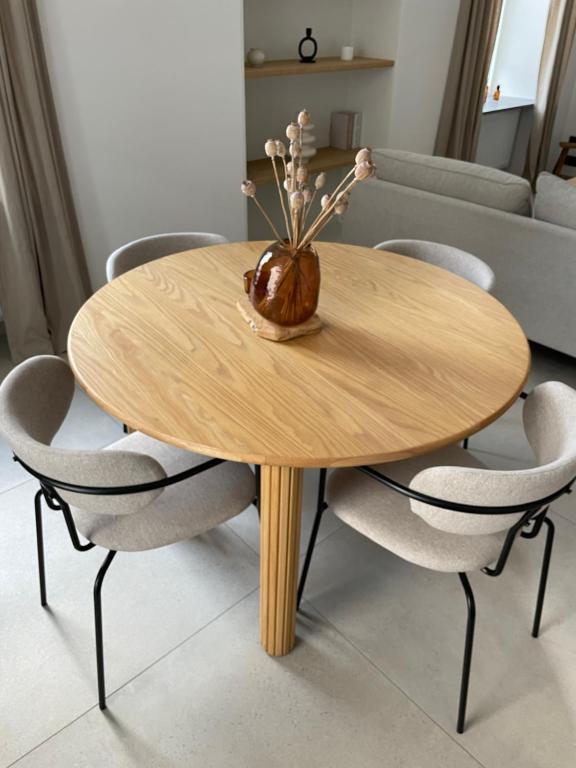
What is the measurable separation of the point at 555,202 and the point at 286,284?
1657 mm

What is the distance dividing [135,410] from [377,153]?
7.47 feet

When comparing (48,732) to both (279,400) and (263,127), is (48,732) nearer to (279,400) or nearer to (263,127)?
(279,400)

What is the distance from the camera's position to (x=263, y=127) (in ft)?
12.6

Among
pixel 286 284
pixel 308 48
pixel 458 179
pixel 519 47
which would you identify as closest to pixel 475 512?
pixel 286 284

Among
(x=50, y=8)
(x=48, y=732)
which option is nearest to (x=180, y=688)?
(x=48, y=732)

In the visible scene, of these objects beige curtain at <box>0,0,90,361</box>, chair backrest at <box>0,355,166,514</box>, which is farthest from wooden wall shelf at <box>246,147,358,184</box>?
chair backrest at <box>0,355,166,514</box>

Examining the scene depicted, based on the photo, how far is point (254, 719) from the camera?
1.45 meters

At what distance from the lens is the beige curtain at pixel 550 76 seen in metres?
4.89

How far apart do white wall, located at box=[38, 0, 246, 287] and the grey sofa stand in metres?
0.83

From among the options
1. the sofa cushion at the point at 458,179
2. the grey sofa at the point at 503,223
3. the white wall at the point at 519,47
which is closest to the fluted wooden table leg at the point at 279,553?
the grey sofa at the point at 503,223

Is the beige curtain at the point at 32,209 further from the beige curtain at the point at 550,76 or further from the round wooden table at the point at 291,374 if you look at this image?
the beige curtain at the point at 550,76

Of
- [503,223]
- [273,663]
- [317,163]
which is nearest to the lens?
[273,663]

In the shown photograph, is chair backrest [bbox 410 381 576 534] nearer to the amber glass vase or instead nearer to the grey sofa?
the amber glass vase

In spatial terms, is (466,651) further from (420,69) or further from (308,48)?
(420,69)
